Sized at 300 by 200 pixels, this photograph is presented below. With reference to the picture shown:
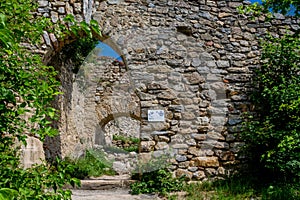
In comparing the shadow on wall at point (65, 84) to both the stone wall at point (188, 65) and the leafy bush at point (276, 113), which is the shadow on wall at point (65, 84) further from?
the leafy bush at point (276, 113)

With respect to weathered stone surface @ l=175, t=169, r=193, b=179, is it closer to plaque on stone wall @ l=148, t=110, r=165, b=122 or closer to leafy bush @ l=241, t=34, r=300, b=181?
plaque on stone wall @ l=148, t=110, r=165, b=122

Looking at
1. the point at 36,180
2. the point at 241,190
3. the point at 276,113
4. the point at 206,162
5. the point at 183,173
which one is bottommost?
the point at 241,190

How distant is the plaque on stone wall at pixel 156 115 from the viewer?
440 centimetres

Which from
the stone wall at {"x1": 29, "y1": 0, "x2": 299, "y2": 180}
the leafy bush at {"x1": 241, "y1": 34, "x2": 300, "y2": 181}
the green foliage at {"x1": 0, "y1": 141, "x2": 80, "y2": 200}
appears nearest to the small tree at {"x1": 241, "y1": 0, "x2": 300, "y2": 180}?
the leafy bush at {"x1": 241, "y1": 34, "x2": 300, "y2": 181}

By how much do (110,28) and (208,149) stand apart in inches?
92.3

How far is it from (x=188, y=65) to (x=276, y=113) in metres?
1.44

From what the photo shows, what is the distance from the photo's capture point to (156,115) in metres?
4.41

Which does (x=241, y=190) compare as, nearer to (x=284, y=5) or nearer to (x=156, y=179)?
(x=156, y=179)

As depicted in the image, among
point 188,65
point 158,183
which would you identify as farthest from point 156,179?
point 188,65

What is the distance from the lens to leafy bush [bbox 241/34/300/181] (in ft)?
12.1

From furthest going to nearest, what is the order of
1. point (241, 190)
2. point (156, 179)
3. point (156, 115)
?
point (156, 115), point (156, 179), point (241, 190)

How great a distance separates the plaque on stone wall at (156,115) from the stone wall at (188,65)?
5 cm

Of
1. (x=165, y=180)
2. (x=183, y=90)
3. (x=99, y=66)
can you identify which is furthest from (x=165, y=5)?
(x=99, y=66)

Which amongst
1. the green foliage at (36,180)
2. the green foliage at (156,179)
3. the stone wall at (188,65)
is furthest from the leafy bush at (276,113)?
the green foliage at (36,180)
